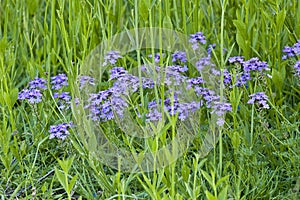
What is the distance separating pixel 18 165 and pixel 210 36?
112 cm


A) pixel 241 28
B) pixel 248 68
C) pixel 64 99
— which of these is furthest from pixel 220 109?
pixel 64 99

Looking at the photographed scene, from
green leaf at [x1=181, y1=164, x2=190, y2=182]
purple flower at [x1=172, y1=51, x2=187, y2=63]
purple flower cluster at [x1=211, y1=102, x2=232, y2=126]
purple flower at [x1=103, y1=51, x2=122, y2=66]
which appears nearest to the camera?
green leaf at [x1=181, y1=164, x2=190, y2=182]

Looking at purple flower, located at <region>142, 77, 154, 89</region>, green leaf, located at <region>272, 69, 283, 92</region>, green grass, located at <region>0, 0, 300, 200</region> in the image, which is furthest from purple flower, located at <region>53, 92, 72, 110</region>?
green leaf, located at <region>272, 69, 283, 92</region>

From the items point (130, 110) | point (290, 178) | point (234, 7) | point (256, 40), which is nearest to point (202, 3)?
point (234, 7)

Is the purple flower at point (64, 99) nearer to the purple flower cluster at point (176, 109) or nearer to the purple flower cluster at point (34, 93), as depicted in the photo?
the purple flower cluster at point (34, 93)

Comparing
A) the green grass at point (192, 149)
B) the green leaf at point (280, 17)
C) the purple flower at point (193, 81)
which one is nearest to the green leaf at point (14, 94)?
the green grass at point (192, 149)

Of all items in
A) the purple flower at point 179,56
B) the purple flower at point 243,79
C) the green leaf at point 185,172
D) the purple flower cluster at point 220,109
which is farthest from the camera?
the purple flower at point 179,56

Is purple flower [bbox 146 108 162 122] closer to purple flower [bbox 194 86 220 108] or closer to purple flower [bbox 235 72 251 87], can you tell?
purple flower [bbox 194 86 220 108]

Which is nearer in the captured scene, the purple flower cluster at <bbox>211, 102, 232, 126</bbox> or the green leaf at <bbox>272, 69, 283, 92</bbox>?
the purple flower cluster at <bbox>211, 102, 232, 126</bbox>

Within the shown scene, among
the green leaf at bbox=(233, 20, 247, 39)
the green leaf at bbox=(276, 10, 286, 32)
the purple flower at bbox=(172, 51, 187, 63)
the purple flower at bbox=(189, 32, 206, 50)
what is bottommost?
the purple flower at bbox=(172, 51, 187, 63)

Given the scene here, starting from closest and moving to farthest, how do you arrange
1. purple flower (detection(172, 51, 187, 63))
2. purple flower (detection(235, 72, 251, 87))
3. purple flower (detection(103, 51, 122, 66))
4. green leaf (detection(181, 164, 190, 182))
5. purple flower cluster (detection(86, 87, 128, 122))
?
green leaf (detection(181, 164, 190, 182)) → purple flower cluster (detection(86, 87, 128, 122)) → purple flower (detection(235, 72, 251, 87)) → purple flower (detection(103, 51, 122, 66)) → purple flower (detection(172, 51, 187, 63))

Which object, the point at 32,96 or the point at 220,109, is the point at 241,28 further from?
the point at 32,96

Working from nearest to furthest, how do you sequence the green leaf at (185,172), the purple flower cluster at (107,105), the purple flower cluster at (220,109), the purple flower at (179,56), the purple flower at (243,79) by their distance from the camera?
1. the green leaf at (185,172)
2. the purple flower cluster at (220,109)
3. the purple flower cluster at (107,105)
4. the purple flower at (243,79)
5. the purple flower at (179,56)

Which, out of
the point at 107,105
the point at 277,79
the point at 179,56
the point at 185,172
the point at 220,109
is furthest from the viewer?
the point at 179,56
